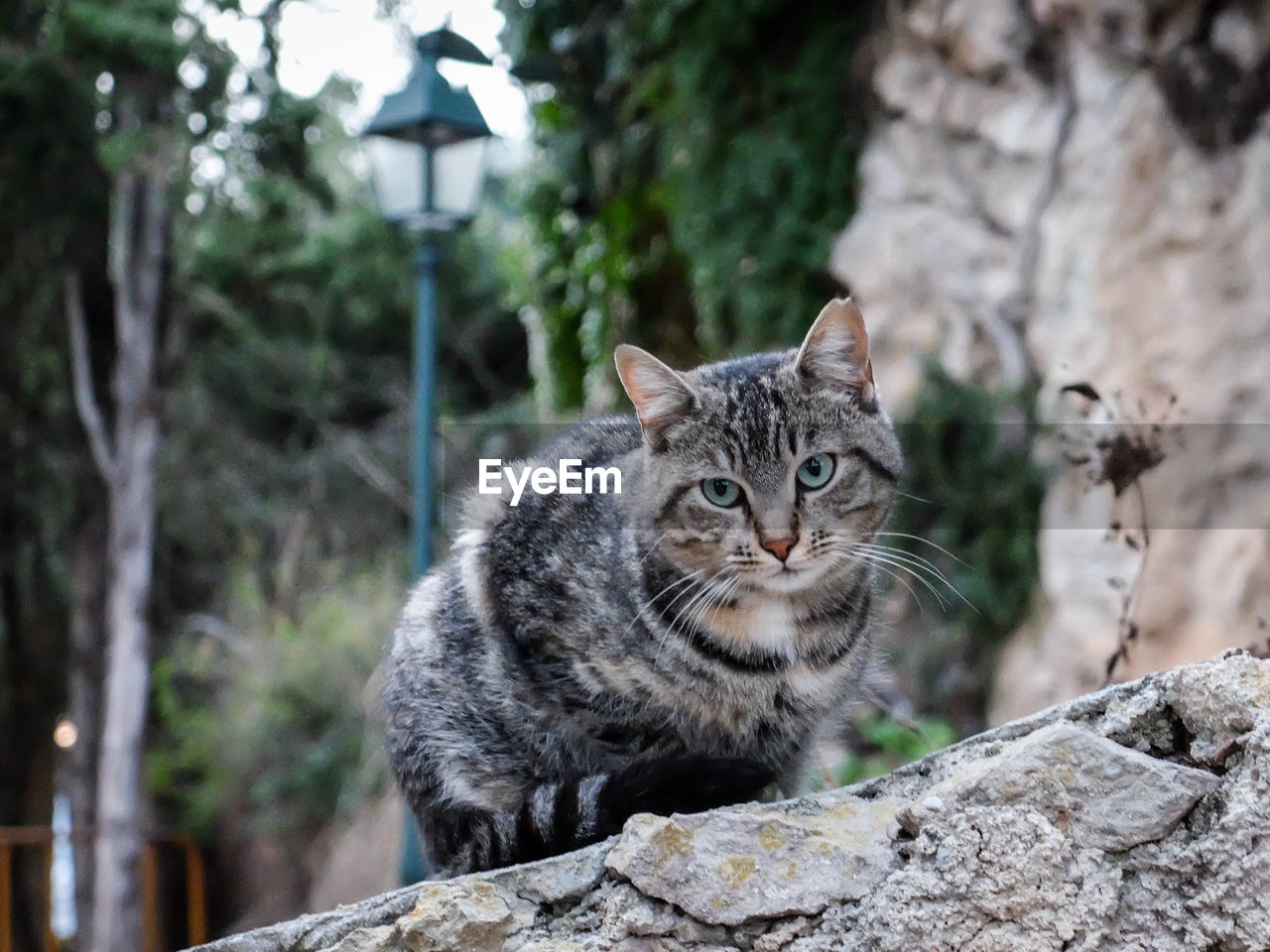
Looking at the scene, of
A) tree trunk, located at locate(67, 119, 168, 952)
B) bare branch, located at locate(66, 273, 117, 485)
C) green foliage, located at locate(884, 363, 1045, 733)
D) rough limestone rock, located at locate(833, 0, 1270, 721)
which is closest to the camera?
rough limestone rock, located at locate(833, 0, 1270, 721)

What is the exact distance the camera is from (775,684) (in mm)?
2191

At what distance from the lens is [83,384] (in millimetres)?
7855

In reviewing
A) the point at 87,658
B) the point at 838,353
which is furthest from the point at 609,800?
the point at 87,658

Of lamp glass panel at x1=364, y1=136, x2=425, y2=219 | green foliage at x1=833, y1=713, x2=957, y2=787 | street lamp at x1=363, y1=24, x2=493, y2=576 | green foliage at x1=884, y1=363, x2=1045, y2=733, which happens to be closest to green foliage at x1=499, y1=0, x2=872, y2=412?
green foliage at x1=884, y1=363, x2=1045, y2=733

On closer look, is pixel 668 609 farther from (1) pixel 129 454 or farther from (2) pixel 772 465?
(1) pixel 129 454

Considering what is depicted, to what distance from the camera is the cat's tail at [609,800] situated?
1903 millimetres

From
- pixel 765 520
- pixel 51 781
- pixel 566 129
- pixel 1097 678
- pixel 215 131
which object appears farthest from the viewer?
pixel 51 781

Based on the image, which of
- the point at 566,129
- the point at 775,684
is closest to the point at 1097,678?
the point at 775,684

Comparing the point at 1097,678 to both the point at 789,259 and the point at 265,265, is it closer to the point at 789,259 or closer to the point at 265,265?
the point at 789,259

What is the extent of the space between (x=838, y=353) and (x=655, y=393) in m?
0.34

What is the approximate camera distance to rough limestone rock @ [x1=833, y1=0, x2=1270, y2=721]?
Result: 5.14 meters

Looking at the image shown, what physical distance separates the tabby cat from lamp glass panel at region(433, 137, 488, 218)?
3391mm

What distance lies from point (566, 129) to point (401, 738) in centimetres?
607

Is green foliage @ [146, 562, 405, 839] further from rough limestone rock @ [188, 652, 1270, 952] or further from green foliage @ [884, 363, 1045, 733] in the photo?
rough limestone rock @ [188, 652, 1270, 952]
